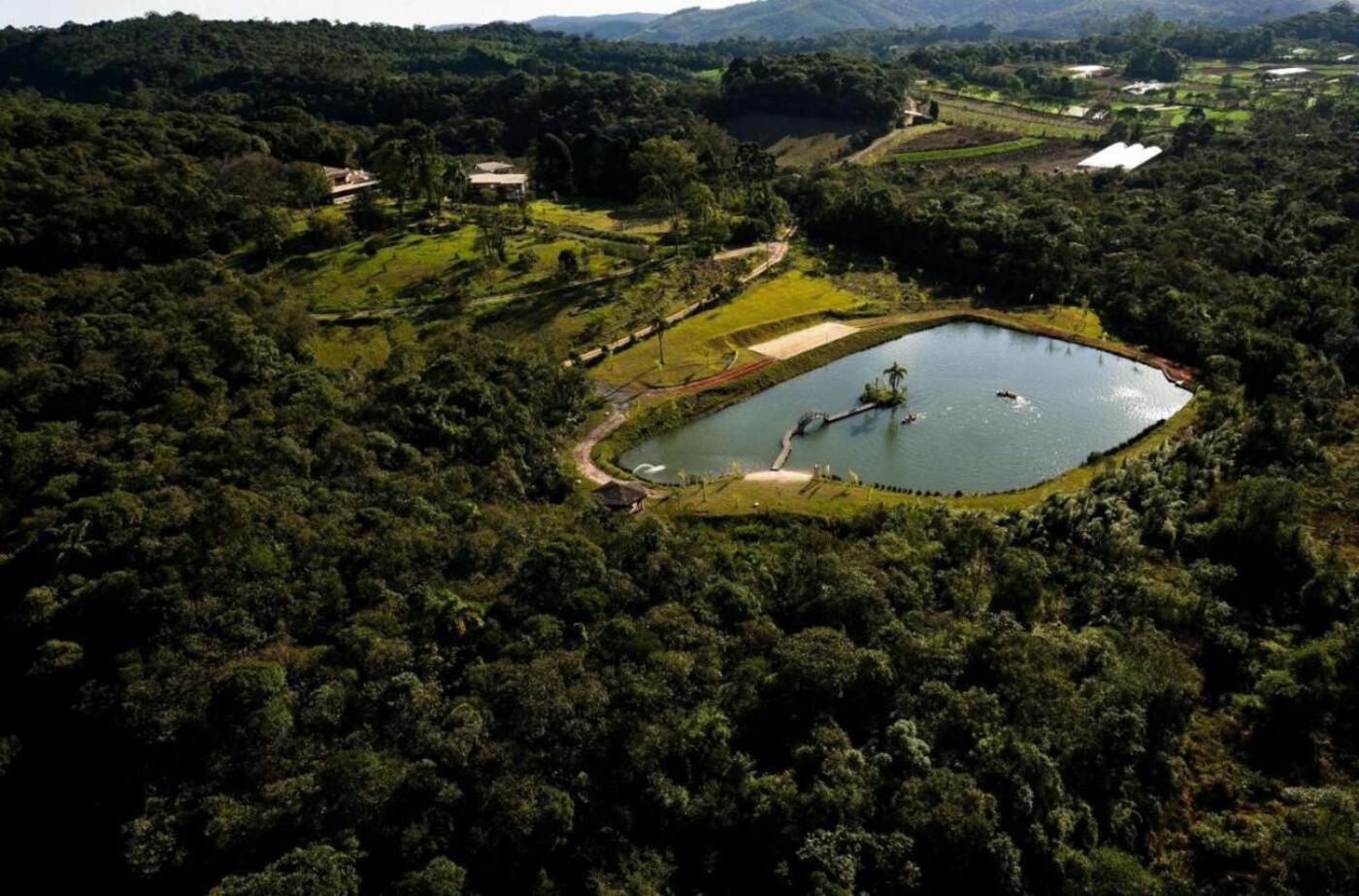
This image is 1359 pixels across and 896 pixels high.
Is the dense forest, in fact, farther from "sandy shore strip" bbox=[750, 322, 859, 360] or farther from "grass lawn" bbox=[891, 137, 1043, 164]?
"grass lawn" bbox=[891, 137, 1043, 164]

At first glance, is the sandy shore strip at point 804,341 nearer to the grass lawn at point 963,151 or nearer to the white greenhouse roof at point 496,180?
the white greenhouse roof at point 496,180

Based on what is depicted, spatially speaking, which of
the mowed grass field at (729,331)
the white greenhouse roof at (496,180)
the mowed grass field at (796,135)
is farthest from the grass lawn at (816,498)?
the mowed grass field at (796,135)

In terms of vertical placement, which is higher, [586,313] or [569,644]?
[586,313]

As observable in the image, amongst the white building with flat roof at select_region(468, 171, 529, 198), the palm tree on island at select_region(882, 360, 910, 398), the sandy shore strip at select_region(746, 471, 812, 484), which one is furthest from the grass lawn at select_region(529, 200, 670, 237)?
the sandy shore strip at select_region(746, 471, 812, 484)

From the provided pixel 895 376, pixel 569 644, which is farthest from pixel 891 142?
pixel 569 644

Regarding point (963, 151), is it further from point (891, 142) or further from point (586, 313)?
point (586, 313)

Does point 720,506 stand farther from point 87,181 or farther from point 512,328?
point 87,181

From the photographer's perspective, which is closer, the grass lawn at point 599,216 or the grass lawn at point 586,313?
the grass lawn at point 586,313
